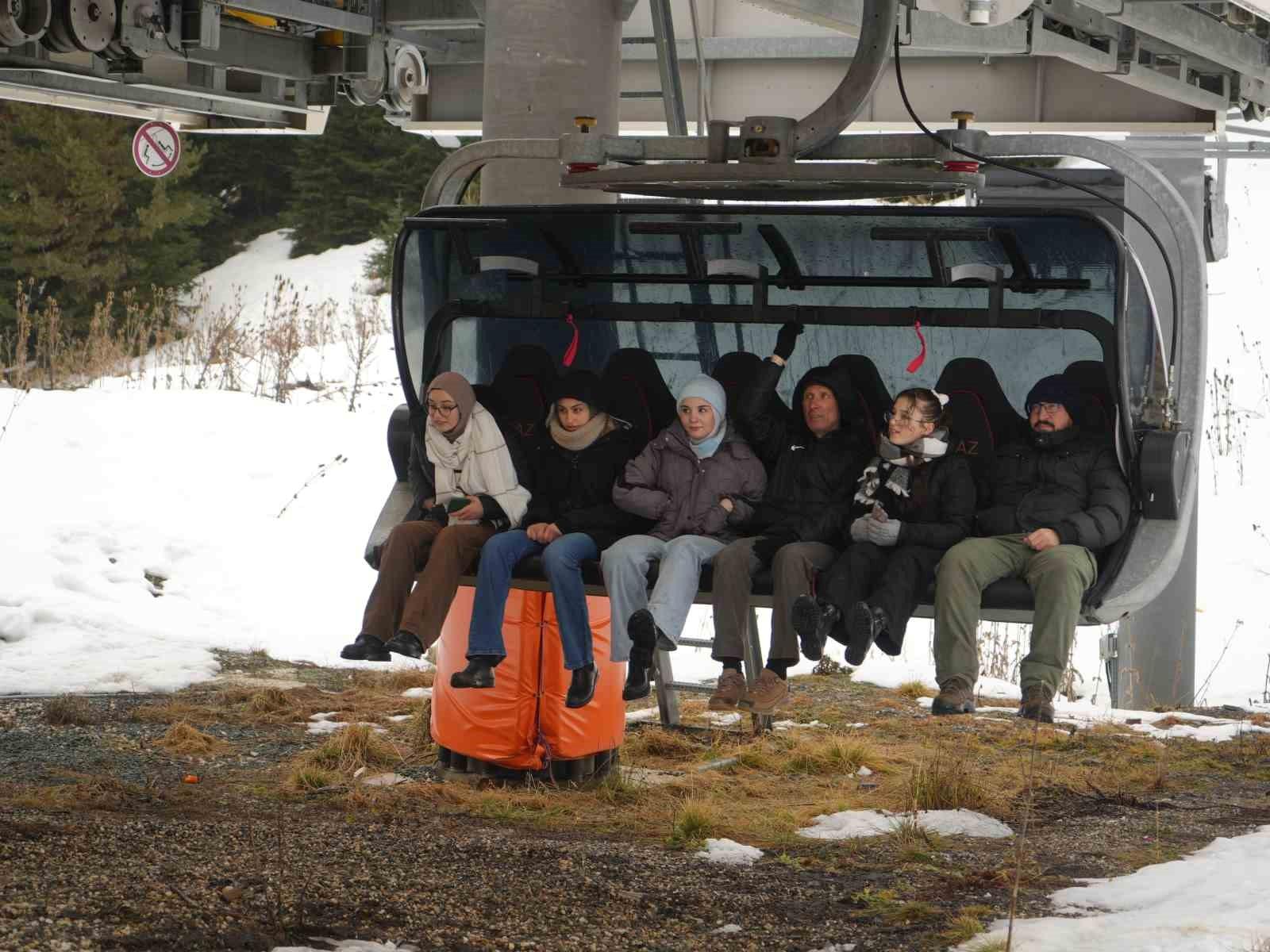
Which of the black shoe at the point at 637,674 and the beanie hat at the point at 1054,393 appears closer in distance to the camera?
the black shoe at the point at 637,674

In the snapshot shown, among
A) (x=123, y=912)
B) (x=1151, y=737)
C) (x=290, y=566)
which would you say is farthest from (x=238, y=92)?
(x=123, y=912)

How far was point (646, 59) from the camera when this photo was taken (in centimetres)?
1310

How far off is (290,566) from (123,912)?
7.96m

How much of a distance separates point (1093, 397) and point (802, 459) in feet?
3.72

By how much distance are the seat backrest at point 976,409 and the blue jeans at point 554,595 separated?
1.60 metres

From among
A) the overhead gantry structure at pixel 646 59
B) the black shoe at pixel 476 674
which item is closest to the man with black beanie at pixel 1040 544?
the black shoe at pixel 476 674

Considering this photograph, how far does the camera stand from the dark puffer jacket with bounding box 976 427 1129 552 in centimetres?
607

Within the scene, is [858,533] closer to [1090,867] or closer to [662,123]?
[1090,867]

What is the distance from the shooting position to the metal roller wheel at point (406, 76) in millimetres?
11906

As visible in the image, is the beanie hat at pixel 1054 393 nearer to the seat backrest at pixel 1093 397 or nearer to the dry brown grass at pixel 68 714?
the seat backrest at pixel 1093 397

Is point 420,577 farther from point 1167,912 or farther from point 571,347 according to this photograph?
point 1167,912

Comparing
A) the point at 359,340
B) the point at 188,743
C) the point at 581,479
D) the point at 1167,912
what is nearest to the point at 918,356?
the point at 581,479

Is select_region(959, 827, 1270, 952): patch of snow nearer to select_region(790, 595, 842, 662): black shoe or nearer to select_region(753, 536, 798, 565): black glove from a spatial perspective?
select_region(790, 595, 842, 662): black shoe

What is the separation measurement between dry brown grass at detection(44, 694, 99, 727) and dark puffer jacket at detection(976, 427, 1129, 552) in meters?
4.46
